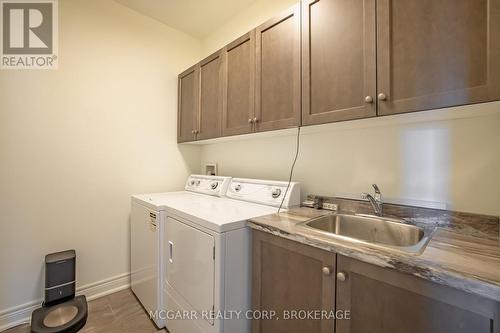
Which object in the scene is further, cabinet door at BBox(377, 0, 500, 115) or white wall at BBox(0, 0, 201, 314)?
white wall at BBox(0, 0, 201, 314)

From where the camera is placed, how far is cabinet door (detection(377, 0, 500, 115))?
807 millimetres

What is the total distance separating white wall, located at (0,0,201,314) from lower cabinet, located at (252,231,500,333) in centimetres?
160

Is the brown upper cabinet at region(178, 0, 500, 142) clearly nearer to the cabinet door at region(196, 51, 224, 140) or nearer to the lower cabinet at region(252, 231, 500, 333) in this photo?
the cabinet door at region(196, 51, 224, 140)

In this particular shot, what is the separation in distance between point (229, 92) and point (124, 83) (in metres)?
1.11

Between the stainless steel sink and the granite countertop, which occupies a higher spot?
the granite countertop

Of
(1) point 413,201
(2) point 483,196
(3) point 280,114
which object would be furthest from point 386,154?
(3) point 280,114

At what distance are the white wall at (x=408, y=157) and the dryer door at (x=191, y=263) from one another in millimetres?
892

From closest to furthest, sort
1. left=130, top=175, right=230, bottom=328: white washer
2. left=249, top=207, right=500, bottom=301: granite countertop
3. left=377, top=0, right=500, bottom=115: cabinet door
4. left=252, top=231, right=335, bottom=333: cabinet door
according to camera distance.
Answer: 1. left=249, top=207, right=500, bottom=301: granite countertop
2. left=377, top=0, right=500, bottom=115: cabinet door
3. left=252, top=231, right=335, bottom=333: cabinet door
4. left=130, top=175, right=230, bottom=328: white washer

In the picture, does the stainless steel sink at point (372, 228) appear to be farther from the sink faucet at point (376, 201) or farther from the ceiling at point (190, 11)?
the ceiling at point (190, 11)

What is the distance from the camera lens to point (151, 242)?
169cm

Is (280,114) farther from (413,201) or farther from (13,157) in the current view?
(13,157)

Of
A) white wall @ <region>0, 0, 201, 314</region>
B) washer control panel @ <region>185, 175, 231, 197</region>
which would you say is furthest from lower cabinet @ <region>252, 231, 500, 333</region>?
white wall @ <region>0, 0, 201, 314</region>

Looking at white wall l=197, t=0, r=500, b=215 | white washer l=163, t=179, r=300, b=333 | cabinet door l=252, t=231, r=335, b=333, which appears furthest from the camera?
white washer l=163, t=179, r=300, b=333

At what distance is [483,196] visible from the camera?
1055mm
